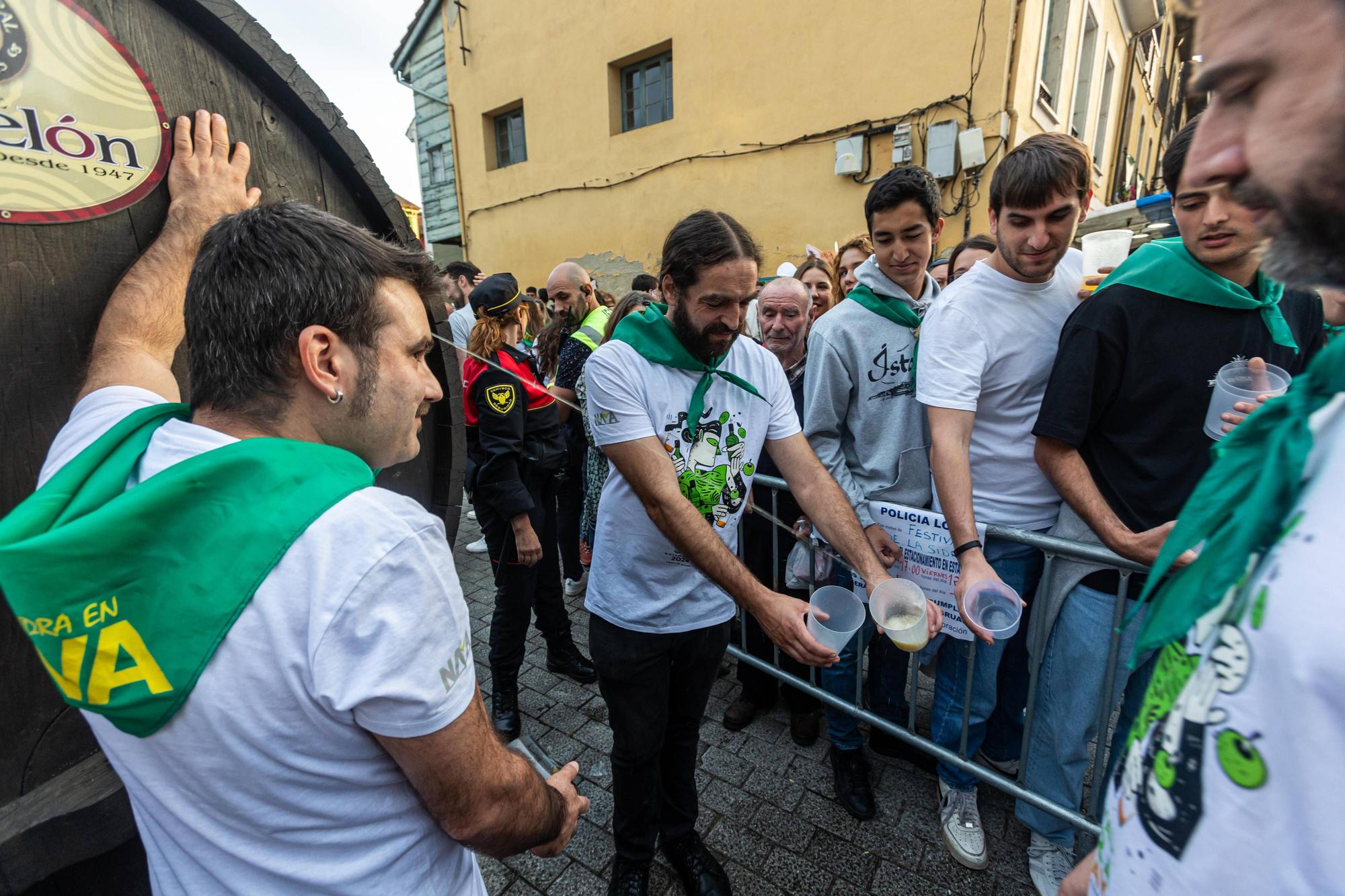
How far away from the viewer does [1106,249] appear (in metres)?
2.57

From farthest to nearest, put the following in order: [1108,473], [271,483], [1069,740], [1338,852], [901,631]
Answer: [1069,740] < [1108,473] < [901,631] < [271,483] < [1338,852]

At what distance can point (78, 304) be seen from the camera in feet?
3.84

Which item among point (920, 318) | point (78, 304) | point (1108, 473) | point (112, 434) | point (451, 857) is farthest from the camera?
point (920, 318)

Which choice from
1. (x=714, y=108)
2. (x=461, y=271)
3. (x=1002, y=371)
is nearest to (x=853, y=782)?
(x=1002, y=371)

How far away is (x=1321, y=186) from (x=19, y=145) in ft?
5.98

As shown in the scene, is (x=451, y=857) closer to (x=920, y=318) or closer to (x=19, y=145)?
(x=19, y=145)

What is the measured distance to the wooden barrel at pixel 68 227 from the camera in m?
1.06

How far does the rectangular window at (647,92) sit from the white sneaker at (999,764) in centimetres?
1098

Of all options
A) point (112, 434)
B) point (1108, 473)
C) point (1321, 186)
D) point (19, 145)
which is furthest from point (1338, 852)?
point (19, 145)

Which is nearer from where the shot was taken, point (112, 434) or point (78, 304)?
point (112, 434)

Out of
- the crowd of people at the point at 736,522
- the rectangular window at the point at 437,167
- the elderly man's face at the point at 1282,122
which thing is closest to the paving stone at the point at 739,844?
the crowd of people at the point at 736,522

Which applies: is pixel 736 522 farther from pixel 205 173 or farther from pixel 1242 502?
pixel 205 173

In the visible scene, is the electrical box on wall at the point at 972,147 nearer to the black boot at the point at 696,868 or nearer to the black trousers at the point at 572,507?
the black trousers at the point at 572,507

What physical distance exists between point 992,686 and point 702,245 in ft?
6.84
